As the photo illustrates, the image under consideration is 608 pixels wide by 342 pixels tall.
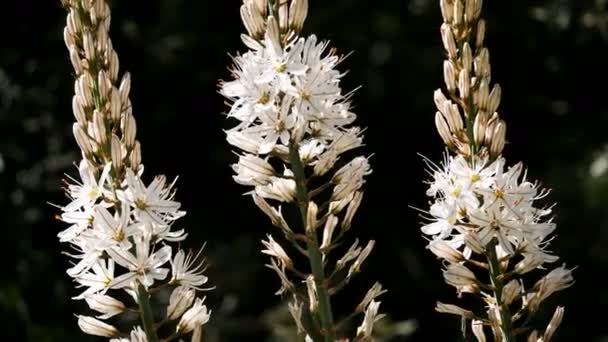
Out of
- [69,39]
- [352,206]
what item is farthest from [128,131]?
[352,206]

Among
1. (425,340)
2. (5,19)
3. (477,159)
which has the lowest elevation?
(425,340)

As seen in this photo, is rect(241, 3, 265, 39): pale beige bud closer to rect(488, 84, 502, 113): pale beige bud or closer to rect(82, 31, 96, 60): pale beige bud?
rect(82, 31, 96, 60): pale beige bud

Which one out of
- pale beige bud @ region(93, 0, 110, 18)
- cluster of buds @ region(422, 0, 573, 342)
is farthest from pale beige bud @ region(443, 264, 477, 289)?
pale beige bud @ region(93, 0, 110, 18)

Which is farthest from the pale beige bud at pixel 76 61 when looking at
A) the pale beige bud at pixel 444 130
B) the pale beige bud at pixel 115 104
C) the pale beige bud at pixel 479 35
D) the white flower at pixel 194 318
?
the pale beige bud at pixel 479 35

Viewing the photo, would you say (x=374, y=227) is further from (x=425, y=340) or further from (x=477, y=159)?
(x=477, y=159)

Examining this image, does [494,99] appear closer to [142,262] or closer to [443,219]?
[443,219]

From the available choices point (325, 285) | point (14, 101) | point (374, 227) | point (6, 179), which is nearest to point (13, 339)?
point (6, 179)

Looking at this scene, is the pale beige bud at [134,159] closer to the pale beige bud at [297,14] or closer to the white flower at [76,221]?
the white flower at [76,221]
